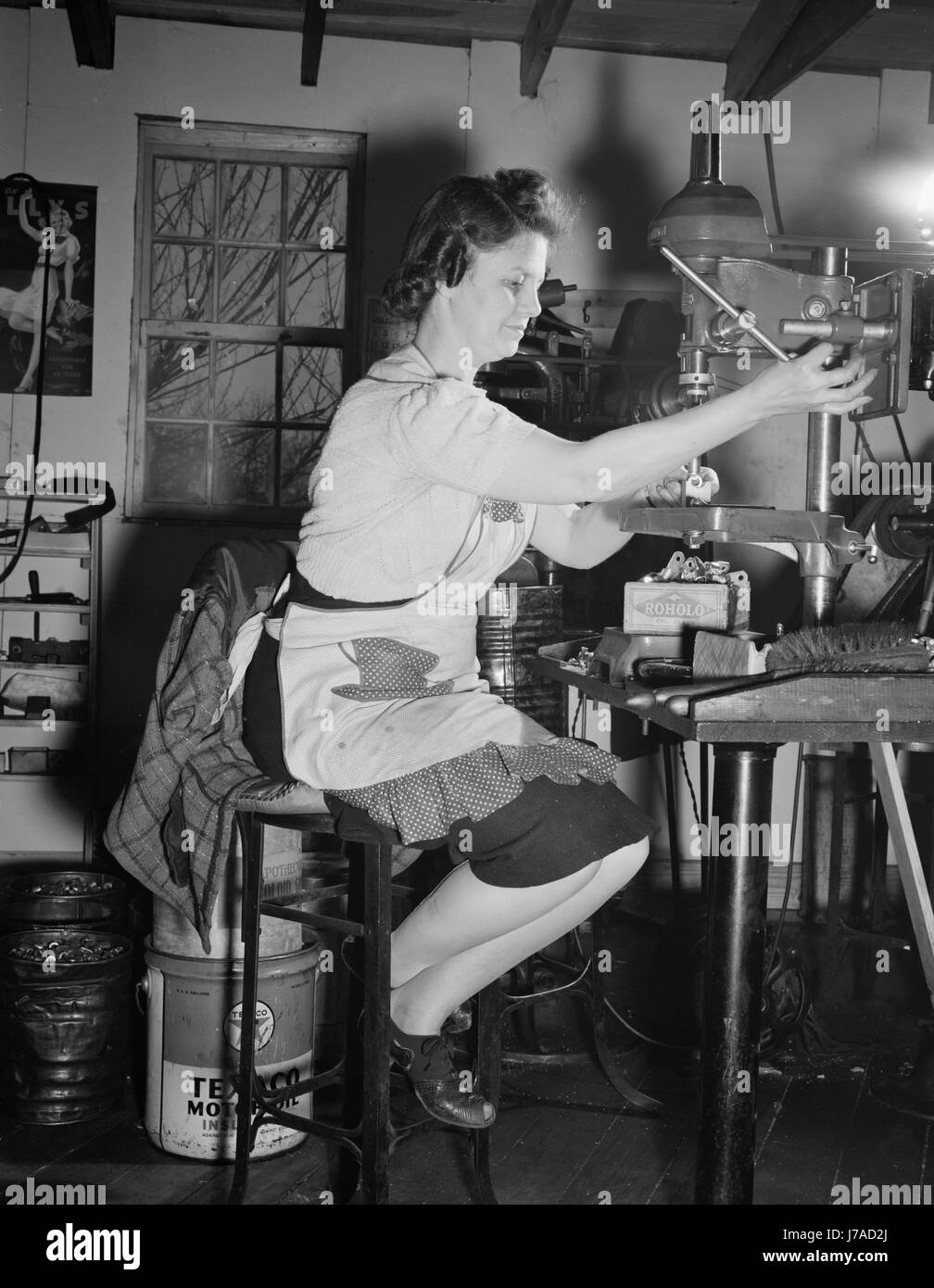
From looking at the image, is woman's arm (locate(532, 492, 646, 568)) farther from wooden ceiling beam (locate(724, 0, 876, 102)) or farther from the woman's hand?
wooden ceiling beam (locate(724, 0, 876, 102))

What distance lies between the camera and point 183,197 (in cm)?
475

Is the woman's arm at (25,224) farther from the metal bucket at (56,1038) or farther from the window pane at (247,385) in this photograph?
the metal bucket at (56,1038)

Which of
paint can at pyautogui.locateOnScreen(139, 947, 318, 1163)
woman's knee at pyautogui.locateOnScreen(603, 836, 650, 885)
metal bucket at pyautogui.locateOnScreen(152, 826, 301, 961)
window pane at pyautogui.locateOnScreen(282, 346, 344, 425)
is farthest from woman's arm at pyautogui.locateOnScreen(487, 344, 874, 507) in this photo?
window pane at pyautogui.locateOnScreen(282, 346, 344, 425)

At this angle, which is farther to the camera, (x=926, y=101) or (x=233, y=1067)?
(x=926, y=101)

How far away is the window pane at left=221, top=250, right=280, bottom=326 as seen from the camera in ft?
15.8

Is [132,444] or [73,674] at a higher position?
[132,444]

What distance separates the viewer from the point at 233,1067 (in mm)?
2475

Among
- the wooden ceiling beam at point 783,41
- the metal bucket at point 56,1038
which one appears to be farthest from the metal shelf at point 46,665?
the wooden ceiling beam at point 783,41

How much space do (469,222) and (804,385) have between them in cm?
65

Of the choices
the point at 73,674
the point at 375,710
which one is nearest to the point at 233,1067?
the point at 375,710

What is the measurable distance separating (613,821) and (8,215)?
3.66 metres
